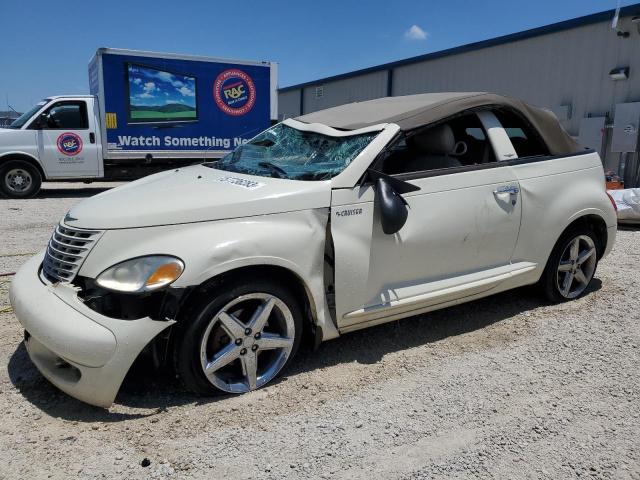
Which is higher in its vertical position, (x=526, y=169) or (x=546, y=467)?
(x=526, y=169)

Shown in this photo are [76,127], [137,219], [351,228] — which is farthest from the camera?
[76,127]

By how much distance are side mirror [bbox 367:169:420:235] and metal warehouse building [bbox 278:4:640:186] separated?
36.2ft

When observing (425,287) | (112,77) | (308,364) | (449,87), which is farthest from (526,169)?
(449,87)

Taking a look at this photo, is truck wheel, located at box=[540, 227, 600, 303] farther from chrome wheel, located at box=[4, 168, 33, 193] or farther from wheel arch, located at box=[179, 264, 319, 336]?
chrome wheel, located at box=[4, 168, 33, 193]

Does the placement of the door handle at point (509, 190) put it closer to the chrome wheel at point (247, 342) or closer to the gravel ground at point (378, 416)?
the gravel ground at point (378, 416)

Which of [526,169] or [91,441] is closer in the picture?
[91,441]

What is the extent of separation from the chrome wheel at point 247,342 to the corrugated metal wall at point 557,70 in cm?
1235

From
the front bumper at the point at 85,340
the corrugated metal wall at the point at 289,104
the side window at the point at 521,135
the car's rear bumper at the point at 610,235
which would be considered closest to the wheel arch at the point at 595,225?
the car's rear bumper at the point at 610,235

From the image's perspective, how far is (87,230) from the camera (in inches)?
107

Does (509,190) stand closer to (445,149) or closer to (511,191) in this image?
(511,191)

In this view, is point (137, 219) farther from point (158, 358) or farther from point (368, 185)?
Result: point (368, 185)

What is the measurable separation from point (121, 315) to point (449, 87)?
16.9 meters

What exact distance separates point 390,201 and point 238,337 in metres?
1.16

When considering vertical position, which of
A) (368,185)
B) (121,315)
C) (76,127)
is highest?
(368,185)
